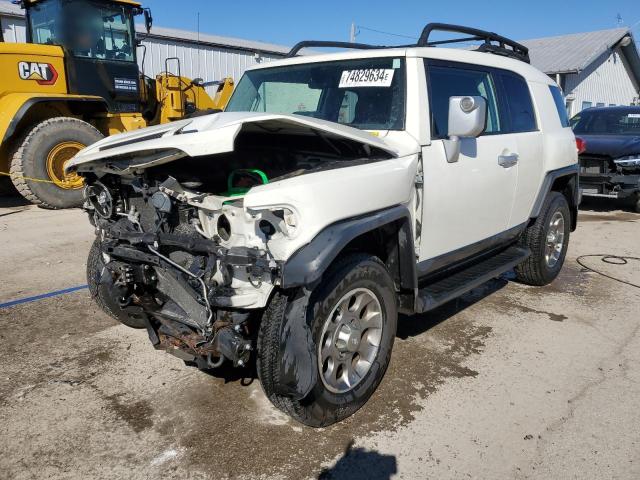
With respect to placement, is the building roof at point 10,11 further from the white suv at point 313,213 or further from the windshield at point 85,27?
A: the white suv at point 313,213

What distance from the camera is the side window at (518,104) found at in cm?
463

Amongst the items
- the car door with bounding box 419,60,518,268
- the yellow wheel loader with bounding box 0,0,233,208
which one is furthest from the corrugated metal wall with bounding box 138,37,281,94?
the car door with bounding box 419,60,518,268

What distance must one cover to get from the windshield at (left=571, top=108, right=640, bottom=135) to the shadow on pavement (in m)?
9.83

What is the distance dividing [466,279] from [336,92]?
5.55 feet

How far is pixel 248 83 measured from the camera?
4.52 m

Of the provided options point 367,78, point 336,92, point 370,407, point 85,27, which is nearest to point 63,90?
point 85,27

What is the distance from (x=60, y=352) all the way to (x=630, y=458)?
3.67 meters

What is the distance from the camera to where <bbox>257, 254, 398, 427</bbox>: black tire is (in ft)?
8.69

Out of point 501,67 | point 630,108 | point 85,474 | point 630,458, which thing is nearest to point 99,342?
point 85,474

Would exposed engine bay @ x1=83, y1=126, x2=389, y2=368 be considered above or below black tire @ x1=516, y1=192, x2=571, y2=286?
above

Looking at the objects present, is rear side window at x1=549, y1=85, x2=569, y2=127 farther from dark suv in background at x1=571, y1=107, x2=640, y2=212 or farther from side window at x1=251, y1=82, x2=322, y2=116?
dark suv in background at x1=571, y1=107, x2=640, y2=212

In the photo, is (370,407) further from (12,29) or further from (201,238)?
(12,29)

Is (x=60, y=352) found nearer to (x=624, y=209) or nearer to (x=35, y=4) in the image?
(x=35, y=4)

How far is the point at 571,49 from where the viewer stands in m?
26.1
